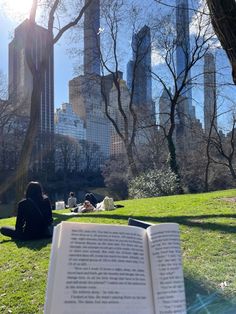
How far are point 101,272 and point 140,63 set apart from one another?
92.6 feet

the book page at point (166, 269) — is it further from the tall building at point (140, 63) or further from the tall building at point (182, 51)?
the tall building at point (140, 63)

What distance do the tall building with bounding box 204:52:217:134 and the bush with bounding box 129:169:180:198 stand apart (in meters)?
7.50

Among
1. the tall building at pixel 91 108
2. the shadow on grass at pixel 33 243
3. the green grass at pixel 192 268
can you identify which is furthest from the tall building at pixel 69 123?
the green grass at pixel 192 268

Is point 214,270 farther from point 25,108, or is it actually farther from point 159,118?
point 25,108

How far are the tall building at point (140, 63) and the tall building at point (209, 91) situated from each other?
13.2 feet

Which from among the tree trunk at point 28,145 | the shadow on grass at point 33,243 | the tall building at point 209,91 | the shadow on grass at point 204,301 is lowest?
the shadow on grass at point 204,301

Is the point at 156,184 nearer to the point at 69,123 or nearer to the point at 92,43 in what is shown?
the point at 92,43

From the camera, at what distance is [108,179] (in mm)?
52625

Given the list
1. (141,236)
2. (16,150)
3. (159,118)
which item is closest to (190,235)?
(141,236)

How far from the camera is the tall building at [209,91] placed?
1085 inches

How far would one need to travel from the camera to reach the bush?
22578 millimetres

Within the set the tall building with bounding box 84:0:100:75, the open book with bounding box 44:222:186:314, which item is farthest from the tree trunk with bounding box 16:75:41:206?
the open book with bounding box 44:222:186:314

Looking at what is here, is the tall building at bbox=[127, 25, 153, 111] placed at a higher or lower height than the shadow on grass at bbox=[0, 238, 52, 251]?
higher

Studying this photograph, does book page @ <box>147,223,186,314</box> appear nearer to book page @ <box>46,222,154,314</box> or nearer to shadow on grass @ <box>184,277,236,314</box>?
book page @ <box>46,222,154,314</box>
